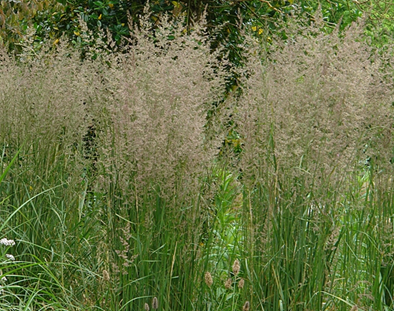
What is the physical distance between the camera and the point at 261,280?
2838mm

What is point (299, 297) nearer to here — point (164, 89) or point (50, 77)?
point (164, 89)

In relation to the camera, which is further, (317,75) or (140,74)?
(140,74)

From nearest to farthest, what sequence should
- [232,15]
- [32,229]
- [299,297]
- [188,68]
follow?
[299,297], [188,68], [32,229], [232,15]

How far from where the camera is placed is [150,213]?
9.07 feet

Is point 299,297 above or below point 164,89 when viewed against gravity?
below

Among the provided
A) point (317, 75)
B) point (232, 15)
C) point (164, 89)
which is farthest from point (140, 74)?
point (232, 15)

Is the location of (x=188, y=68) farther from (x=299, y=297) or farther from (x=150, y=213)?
(x=299, y=297)

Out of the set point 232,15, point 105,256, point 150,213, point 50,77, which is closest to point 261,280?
point 150,213

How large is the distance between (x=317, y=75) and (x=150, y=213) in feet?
3.17

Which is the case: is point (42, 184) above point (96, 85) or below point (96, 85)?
below

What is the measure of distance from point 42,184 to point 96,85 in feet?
2.24

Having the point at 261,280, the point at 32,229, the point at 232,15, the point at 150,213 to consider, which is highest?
the point at 232,15

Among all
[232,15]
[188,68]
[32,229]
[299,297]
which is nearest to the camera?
[299,297]

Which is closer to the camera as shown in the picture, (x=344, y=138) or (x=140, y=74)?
(x=344, y=138)
